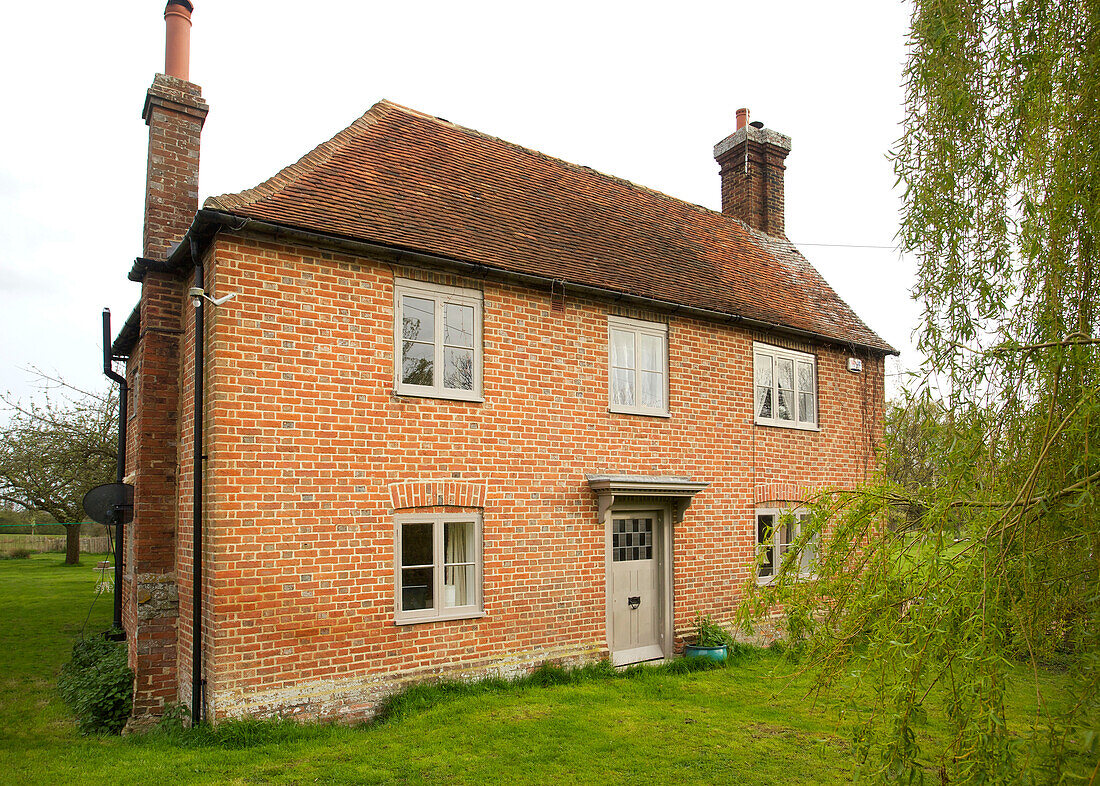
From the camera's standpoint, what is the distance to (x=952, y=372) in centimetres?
444

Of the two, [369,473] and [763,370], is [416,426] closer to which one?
[369,473]

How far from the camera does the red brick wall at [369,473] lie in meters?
7.91

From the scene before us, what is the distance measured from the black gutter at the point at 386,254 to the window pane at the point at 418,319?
0.52 meters

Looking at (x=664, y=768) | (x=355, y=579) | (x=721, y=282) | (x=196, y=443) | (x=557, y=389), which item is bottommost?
(x=664, y=768)

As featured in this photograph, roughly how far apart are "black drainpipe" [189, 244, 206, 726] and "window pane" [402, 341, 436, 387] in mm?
2347

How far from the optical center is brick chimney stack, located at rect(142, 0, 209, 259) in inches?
375

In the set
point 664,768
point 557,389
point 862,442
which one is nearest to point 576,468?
point 557,389

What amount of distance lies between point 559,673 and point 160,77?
32.0 ft

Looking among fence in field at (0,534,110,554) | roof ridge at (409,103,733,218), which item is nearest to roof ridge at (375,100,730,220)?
roof ridge at (409,103,733,218)

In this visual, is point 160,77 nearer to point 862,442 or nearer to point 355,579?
point 355,579

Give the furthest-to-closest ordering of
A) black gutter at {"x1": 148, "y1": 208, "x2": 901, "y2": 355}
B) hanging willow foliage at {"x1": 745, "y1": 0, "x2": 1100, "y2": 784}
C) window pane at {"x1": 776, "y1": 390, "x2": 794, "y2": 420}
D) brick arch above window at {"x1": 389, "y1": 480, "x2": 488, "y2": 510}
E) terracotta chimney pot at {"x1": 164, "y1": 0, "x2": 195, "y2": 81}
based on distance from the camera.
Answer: window pane at {"x1": 776, "y1": 390, "x2": 794, "y2": 420} → terracotta chimney pot at {"x1": 164, "y1": 0, "x2": 195, "y2": 81} → brick arch above window at {"x1": 389, "y1": 480, "x2": 488, "y2": 510} → black gutter at {"x1": 148, "y1": 208, "x2": 901, "y2": 355} → hanging willow foliage at {"x1": 745, "y1": 0, "x2": 1100, "y2": 784}

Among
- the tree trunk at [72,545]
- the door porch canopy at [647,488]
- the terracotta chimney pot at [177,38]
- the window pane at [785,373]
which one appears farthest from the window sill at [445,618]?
the tree trunk at [72,545]

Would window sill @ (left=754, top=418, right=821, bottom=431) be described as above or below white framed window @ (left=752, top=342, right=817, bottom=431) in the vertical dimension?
below

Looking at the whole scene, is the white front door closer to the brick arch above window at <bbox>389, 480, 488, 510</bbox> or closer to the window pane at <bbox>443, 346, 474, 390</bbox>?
the brick arch above window at <bbox>389, 480, 488, 510</bbox>
